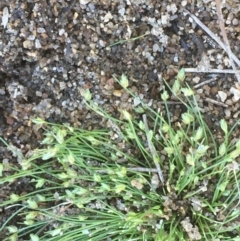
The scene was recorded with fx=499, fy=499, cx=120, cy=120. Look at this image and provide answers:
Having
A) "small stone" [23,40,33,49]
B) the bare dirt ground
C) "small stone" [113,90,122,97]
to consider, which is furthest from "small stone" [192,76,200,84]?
"small stone" [23,40,33,49]

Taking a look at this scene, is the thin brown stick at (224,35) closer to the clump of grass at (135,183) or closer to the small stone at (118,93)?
the clump of grass at (135,183)

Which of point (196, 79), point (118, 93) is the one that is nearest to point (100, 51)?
point (118, 93)

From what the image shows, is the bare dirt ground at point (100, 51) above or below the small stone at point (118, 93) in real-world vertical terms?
above

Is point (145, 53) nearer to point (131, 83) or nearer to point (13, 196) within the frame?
point (131, 83)

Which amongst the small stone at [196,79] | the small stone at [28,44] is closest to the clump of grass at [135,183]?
the small stone at [196,79]

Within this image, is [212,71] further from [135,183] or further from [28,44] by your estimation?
[28,44]

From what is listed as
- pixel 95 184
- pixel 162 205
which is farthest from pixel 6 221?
pixel 162 205
